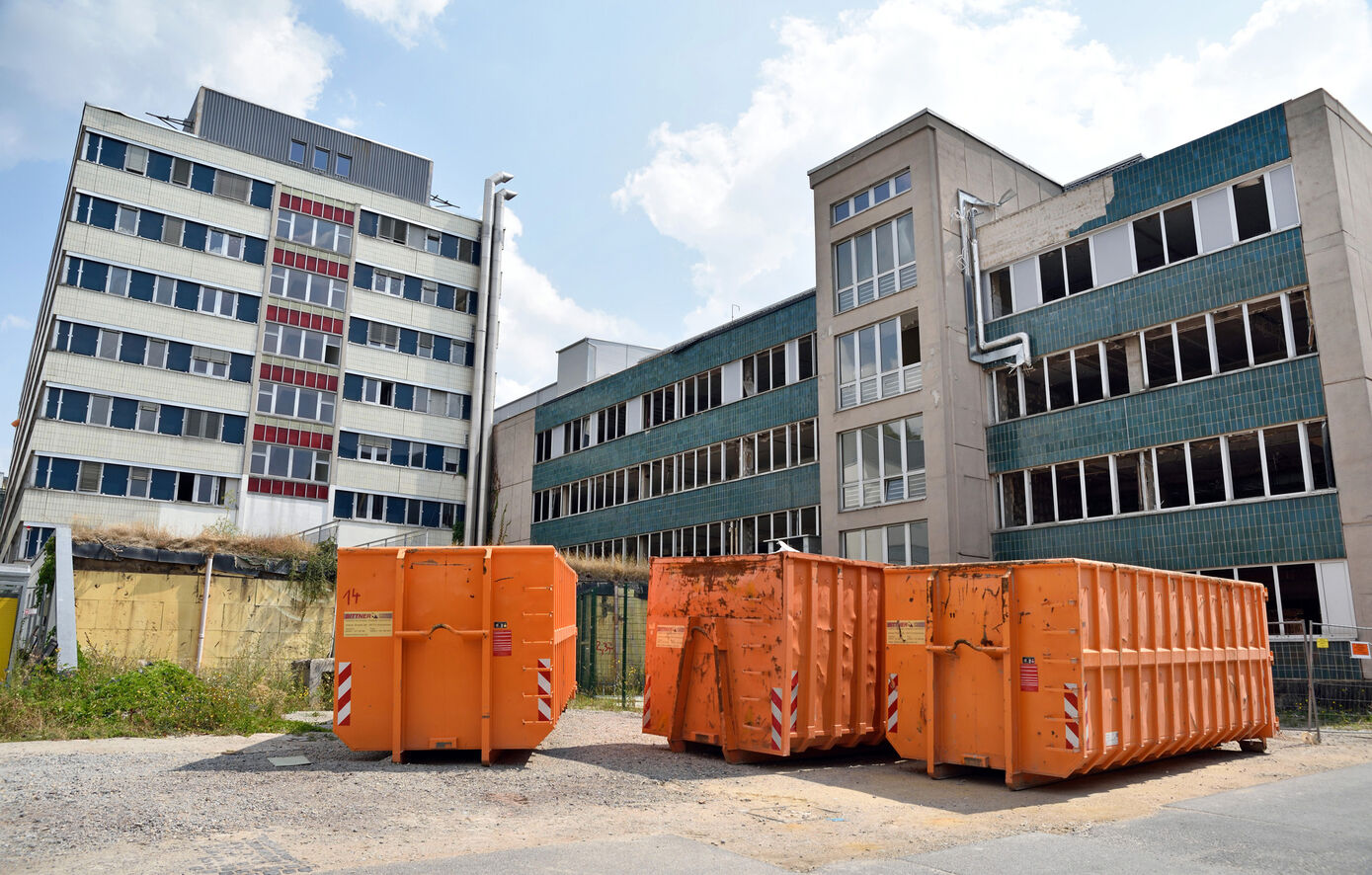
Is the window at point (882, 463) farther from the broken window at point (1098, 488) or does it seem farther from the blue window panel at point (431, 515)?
the blue window panel at point (431, 515)

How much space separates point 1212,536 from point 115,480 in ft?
128

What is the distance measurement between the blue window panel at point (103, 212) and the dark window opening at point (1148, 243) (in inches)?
1516

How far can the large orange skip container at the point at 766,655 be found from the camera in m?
11.3

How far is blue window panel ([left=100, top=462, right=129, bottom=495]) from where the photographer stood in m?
38.2

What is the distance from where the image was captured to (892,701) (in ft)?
37.0

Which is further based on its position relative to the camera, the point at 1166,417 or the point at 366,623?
the point at 1166,417

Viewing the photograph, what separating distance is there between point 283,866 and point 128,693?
862 cm

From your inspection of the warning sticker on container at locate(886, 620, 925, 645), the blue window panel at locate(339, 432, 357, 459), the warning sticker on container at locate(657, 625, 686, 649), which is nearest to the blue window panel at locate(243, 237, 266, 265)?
the blue window panel at locate(339, 432, 357, 459)

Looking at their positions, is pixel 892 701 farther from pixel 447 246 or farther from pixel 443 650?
pixel 447 246

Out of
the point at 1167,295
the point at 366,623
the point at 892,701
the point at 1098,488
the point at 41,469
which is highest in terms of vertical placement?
the point at 1167,295

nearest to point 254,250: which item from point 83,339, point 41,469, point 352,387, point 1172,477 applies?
point 352,387

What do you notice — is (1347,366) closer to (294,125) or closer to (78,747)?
(78,747)

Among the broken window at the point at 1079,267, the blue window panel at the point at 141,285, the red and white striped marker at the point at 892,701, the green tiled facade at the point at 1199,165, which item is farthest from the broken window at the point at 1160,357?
the blue window panel at the point at 141,285

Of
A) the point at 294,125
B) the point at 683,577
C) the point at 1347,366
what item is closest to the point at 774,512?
the point at 1347,366
